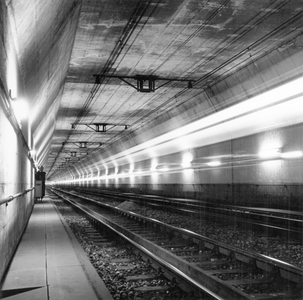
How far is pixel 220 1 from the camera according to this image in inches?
320

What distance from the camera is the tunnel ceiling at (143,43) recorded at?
6816mm

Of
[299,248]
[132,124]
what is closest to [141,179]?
[132,124]

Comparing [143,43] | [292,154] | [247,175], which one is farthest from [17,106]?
[247,175]

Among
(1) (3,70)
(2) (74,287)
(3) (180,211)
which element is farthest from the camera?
(3) (180,211)

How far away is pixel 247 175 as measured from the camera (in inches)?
638

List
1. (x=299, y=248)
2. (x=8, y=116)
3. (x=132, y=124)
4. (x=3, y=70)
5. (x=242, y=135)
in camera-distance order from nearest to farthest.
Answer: (x=3, y=70) < (x=8, y=116) < (x=299, y=248) < (x=242, y=135) < (x=132, y=124)

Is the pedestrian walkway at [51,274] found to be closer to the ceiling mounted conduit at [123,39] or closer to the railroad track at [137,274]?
the railroad track at [137,274]

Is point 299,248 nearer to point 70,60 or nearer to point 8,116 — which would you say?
point 8,116

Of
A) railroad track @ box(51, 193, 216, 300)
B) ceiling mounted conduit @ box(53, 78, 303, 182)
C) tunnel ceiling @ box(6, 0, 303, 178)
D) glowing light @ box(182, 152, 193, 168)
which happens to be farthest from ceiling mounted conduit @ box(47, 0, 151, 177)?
glowing light @ box(182, 152, 193, 168)

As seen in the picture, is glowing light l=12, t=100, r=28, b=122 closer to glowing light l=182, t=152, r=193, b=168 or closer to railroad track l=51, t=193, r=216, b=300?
railroad track l=51, t=193, r=216, b=300

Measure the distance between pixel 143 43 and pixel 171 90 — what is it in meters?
5.80

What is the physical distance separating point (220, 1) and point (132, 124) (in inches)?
678

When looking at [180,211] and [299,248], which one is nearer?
[299,248]

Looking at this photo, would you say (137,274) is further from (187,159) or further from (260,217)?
(187,159)
